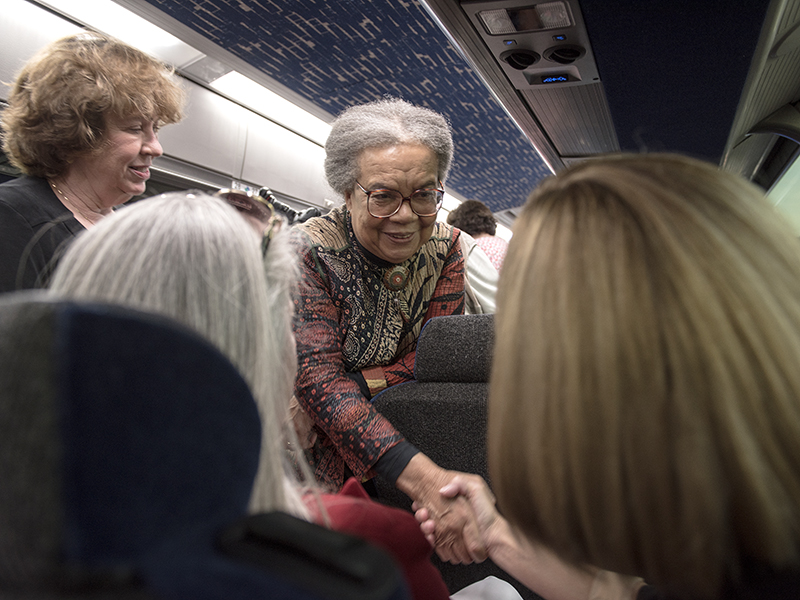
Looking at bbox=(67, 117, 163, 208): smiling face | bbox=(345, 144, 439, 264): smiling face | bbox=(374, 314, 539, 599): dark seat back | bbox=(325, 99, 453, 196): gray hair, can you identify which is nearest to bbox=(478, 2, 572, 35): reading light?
bbox=(325, 99, 453, 196): gray hair

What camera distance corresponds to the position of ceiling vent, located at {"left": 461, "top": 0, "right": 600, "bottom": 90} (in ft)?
8.62

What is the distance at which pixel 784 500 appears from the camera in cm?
54

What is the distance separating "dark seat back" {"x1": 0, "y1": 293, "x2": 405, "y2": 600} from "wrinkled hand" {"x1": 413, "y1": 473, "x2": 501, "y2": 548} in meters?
0.95

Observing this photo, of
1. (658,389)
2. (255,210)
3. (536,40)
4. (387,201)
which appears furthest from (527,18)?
(658,389)

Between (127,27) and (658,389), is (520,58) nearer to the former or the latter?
(127,27)

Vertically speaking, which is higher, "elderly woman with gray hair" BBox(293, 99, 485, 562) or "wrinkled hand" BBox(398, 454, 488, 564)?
"elderly woman with gray hair" BBox(293, 99, 485, 562)

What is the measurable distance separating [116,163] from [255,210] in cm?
111

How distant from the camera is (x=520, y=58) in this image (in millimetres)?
3199

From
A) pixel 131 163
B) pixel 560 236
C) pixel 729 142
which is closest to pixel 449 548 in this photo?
pixel 560 236

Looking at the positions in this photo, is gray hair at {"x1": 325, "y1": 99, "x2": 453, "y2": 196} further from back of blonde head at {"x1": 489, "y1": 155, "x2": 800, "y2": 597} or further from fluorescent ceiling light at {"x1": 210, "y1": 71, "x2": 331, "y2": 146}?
fluorescent ceiling light at {"x1": 210, "y1": 71, "x2": 331, "y2": 146}

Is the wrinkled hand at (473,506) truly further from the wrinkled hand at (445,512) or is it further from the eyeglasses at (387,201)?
the eyeglasses at (387,201)

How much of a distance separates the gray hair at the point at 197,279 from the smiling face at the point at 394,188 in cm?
95

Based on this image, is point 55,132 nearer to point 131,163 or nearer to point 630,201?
point 131,163

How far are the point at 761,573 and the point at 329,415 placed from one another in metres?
1.04
